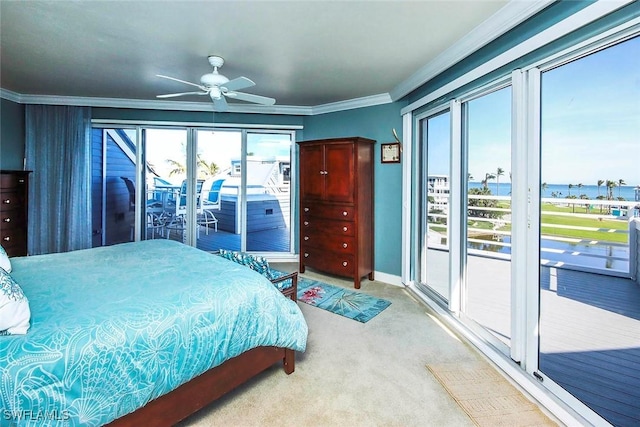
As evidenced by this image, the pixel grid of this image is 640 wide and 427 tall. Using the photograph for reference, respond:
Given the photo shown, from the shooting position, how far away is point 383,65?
9.98ft

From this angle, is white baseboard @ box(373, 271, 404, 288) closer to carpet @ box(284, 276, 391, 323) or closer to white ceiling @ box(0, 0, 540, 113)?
carpet @ box(284, 276, 391, 323)

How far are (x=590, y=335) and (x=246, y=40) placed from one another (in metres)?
3.40

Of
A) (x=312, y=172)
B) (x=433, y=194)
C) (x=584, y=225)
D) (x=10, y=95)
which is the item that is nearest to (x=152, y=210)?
(x=10, y=95)

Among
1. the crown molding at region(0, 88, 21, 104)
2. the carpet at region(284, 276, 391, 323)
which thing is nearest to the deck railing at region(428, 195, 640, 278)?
the carpet at region(284, 276, 391, 323)

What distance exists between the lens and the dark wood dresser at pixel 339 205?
12.4 feet

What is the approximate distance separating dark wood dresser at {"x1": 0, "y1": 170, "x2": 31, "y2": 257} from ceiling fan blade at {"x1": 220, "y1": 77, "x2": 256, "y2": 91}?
287 centimetres

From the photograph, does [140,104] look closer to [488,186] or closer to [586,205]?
[488,186]

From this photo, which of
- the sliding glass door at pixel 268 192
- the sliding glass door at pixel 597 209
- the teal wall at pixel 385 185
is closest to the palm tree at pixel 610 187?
the sliding glass door at pixel 597 209

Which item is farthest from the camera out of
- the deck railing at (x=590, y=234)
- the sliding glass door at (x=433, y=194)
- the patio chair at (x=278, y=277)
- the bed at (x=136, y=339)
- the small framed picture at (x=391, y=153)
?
the small framed picture at (x=391, y=153)


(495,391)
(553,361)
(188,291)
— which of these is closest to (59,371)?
(188,291)

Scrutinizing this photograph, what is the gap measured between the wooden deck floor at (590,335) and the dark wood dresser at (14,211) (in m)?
5.00

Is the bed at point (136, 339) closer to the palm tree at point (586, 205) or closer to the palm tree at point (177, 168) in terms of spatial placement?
the palm tree at point (586, 205)

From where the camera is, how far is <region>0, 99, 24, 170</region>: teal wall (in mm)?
4059

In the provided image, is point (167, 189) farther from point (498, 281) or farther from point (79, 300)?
point (498, 281)
